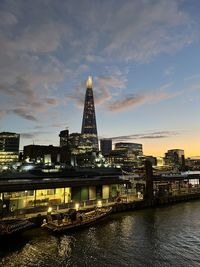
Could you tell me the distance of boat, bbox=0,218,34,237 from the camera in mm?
37781

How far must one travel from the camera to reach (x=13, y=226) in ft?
126

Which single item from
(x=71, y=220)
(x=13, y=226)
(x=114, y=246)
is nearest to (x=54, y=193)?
(x=71, y=220)

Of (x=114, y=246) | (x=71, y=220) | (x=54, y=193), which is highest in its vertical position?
(x=54, y=193)

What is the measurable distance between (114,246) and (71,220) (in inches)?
414

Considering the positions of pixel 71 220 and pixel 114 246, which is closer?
pixel 114 246

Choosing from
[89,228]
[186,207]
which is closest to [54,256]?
[89,228]

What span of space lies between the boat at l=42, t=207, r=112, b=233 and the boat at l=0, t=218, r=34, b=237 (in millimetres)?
3202

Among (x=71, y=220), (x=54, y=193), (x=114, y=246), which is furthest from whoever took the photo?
(x=54, y=193)

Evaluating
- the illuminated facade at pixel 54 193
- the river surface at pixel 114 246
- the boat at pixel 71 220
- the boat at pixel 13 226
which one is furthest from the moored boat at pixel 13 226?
the illuminated facade at pixel 54 193

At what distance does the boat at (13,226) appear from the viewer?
3778 cm

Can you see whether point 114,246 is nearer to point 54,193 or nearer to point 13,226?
point 13,226

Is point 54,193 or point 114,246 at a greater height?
point 54,193

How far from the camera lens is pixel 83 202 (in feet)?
174

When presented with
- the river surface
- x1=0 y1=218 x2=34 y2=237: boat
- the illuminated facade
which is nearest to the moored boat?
x1=0 y1=218 x2=34 y2=237: boat
